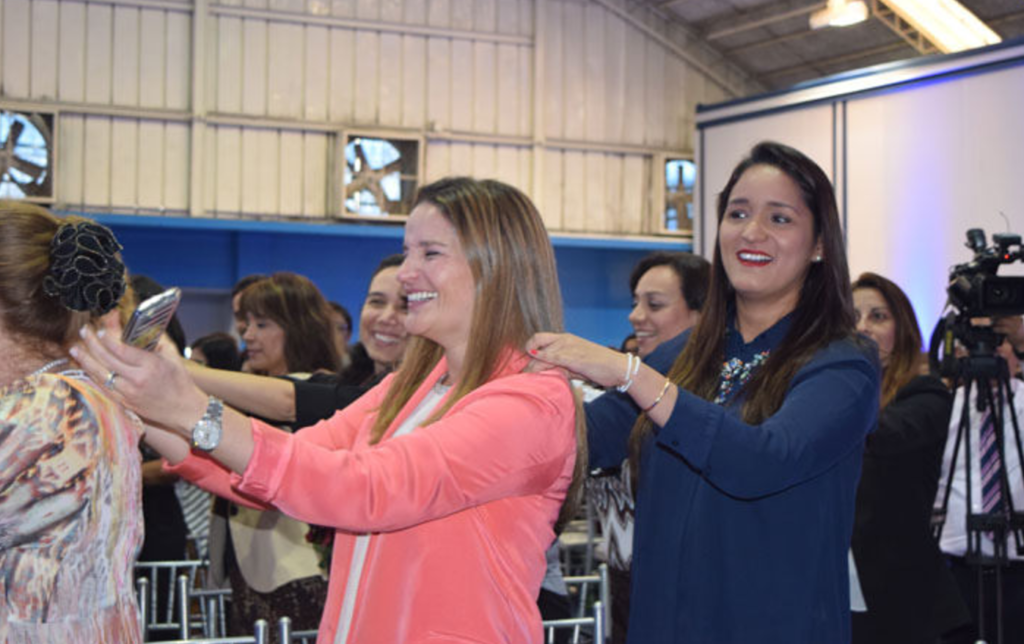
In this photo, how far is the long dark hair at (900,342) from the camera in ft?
11.5

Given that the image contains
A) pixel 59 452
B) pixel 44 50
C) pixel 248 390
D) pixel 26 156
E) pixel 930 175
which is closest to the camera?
pixel 59 452

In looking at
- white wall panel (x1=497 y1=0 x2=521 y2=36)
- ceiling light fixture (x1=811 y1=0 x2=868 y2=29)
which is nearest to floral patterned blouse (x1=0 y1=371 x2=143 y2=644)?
ceiling light fixture (x1=811 y1=0 x2=868 y2=29)

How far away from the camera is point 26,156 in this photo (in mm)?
10250

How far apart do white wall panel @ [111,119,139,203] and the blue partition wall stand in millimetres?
334

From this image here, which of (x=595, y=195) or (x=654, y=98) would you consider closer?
(x=595, y=195)

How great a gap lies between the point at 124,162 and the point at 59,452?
9.85 m

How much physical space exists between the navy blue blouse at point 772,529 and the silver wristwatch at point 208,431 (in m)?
0.70

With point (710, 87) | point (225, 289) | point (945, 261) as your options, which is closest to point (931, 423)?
point (945, 261)

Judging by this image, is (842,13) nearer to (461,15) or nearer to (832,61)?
(832,61)

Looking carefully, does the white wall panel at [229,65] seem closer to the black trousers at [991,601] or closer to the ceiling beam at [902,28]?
the ceiling beam at [902,28]

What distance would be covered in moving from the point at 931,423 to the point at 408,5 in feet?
31.2

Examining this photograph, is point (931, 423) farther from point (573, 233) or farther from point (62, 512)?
point (573, 233)

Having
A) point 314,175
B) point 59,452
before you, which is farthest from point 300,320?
point 314,175

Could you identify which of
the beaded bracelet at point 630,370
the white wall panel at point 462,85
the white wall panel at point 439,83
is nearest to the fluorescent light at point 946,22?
the white wall panel at point 462,85
